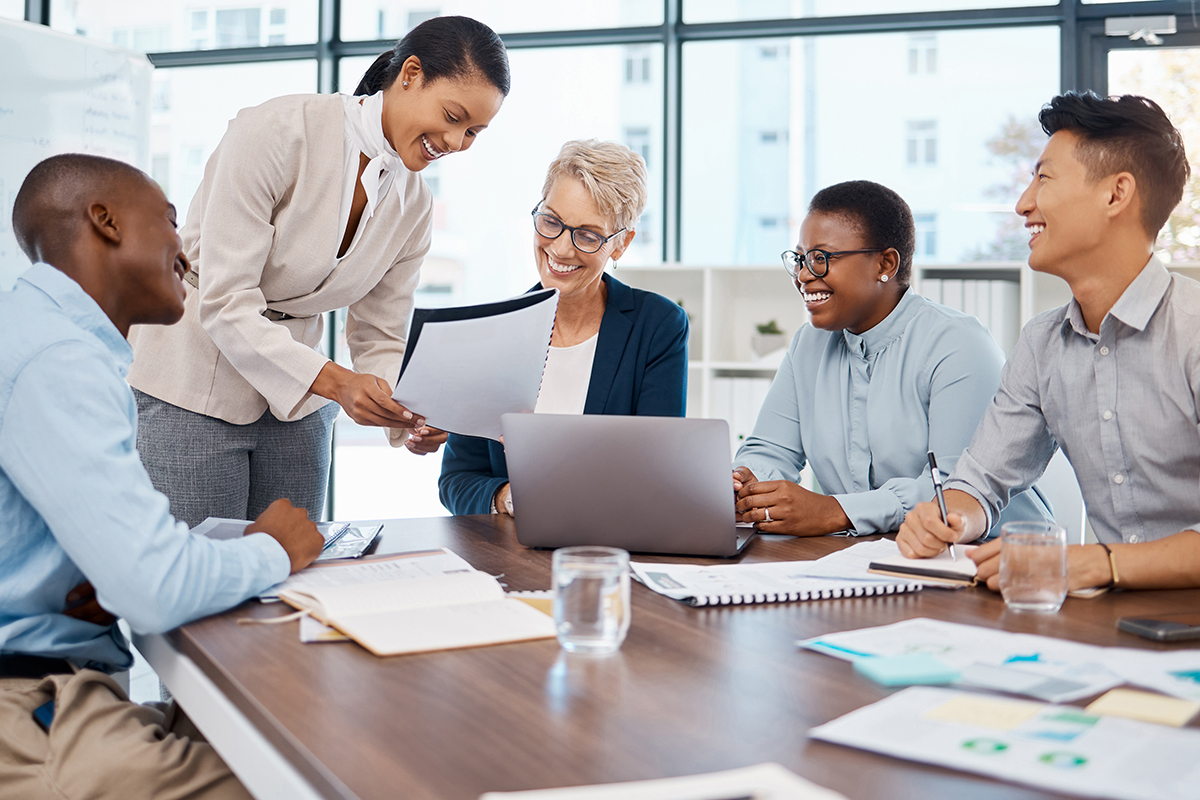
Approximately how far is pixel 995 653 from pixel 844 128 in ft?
11.8

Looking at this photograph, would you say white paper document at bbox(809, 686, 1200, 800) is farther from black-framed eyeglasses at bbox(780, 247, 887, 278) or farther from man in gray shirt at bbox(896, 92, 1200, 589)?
black-framed eyeglasses at bbox(780, 247, 887, 278)

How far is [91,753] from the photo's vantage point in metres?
1.00

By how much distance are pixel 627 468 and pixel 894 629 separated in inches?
19.2

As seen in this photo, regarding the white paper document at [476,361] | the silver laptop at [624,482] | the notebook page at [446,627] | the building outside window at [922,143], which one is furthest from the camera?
the building outside window at [922,143]

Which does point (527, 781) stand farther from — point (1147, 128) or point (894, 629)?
point (1147, 128)

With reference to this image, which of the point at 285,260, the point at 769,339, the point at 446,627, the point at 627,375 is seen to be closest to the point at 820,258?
the point at 627,375

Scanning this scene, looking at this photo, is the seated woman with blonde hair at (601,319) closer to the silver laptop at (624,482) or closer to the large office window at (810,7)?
the silver laptop at (624,482)

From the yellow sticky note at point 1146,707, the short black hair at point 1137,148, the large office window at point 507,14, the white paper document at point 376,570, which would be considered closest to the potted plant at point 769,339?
the large office window at point 507,14

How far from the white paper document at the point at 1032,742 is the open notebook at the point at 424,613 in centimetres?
39

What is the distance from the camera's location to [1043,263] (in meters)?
1.60

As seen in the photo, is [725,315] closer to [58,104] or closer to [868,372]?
[868,372]

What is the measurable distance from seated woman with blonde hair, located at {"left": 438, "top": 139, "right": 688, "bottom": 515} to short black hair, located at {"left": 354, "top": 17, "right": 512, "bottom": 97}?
0.28 m

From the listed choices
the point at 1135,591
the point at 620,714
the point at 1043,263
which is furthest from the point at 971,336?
the point at 620,714

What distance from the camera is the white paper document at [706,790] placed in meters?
0.64
